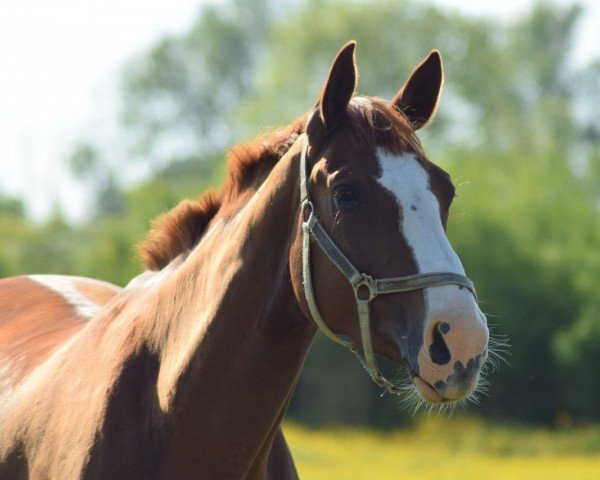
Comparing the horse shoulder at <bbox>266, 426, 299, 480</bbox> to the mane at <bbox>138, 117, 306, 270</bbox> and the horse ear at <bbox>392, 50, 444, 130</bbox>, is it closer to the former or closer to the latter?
the mane at <bbox>138, 117, 306, 270</bbox>

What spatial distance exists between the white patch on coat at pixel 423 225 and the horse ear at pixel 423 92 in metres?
0.53

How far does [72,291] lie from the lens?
5.62 m

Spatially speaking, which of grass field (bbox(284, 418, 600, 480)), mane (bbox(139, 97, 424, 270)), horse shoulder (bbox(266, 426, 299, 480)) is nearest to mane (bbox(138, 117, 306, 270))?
mane (bbox(139, 97, 424, 270))

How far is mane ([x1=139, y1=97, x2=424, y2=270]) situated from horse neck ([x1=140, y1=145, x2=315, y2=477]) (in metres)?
0.20

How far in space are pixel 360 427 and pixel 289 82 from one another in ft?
79.6

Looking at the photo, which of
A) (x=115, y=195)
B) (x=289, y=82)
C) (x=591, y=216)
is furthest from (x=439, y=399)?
(x=115, y=195)

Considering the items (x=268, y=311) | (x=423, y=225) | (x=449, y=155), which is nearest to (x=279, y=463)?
(x=268, y=311)

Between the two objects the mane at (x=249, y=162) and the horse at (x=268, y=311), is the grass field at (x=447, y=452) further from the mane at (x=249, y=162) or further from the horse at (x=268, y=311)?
the horse at (x=268, y=311)

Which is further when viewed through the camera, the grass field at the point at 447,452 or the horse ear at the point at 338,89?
the grass field at the point at 447,452

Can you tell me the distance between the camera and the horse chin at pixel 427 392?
3410 mm

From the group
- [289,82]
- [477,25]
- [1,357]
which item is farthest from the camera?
[477,25]

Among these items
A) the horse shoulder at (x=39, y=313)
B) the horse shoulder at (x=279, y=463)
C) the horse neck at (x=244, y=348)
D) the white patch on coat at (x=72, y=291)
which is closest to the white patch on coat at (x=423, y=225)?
the horse neck at (x=244, y=348)

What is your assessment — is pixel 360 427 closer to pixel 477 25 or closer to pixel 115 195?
pixel 477 25

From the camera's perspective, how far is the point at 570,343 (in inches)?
1008
